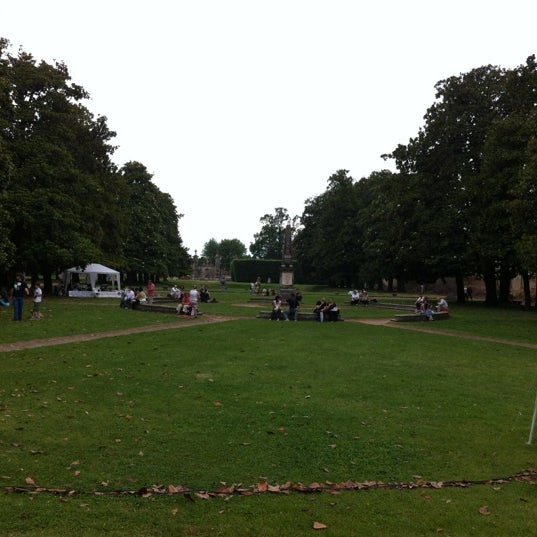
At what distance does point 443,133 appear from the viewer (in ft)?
112

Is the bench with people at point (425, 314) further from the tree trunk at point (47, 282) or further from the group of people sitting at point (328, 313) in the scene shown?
the tree trunk at point (47, 282)

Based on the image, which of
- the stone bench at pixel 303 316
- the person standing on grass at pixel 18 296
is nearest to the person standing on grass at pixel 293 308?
the stone bench at pixel 303 316

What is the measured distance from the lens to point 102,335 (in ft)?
54.2

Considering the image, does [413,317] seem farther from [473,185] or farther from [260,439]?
[260,439]

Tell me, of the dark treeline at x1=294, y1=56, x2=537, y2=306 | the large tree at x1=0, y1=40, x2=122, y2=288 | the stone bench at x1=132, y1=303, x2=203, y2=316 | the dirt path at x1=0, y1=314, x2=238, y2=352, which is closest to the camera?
the dirt path at x1=0, y1=314, x2=238, y2=352

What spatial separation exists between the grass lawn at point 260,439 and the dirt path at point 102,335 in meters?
0.83

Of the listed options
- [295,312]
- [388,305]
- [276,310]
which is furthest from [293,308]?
[388,305]

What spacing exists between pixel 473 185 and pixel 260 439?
26.9 m

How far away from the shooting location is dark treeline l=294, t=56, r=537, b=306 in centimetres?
2608

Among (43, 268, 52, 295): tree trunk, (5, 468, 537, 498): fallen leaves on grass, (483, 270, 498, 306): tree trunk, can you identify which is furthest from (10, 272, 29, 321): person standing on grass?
(483, 270, 498, 306): tree trunk

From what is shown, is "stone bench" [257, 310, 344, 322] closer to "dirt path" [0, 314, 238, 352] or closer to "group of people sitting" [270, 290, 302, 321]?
"group of people sitting" [270, 290, 302, 321]

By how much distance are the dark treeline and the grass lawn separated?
15.2 m

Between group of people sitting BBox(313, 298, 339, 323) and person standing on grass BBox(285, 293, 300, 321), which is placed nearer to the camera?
group of people sitting BBox(313, 298, 339, 323)

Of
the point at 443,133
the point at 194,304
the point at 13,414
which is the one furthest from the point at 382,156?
the point at 13,414
